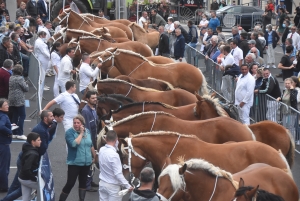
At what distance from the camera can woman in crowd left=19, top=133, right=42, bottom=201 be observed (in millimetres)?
9086

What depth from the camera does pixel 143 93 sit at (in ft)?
43.8

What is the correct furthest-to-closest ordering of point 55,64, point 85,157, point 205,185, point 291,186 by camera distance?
point 55,64 < point 85,157 < point 291,186 < point 205,185

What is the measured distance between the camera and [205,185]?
24.4ft

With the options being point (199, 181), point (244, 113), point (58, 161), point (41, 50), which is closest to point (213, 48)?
point (41, 50)

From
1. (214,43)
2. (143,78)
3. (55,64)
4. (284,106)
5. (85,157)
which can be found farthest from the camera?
(214,43)

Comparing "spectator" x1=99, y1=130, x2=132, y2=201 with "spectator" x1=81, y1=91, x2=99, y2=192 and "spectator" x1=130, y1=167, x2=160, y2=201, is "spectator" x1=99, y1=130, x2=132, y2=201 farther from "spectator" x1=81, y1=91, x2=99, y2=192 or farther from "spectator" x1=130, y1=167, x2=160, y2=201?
"spectator" x1=81, y1=91, x2=99, y2=192

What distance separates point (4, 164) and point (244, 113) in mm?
A: 5751

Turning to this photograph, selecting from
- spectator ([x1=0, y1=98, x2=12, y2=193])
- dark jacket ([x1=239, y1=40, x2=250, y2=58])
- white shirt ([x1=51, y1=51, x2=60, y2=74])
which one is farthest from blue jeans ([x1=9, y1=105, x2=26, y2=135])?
dark jacket ([x1=239, y1=40, x2=250, y2=58])

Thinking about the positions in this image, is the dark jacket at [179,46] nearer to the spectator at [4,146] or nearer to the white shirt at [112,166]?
the spectator at [4,146]

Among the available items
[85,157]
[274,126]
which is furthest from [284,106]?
[85,157]

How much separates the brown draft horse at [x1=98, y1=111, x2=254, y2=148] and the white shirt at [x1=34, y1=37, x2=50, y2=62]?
7.92 meters

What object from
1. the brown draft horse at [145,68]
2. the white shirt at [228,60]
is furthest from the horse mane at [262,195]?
the white shirt at [228,60]

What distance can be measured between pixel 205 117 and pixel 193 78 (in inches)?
165

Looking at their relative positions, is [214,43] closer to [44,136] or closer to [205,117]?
[205,117]
